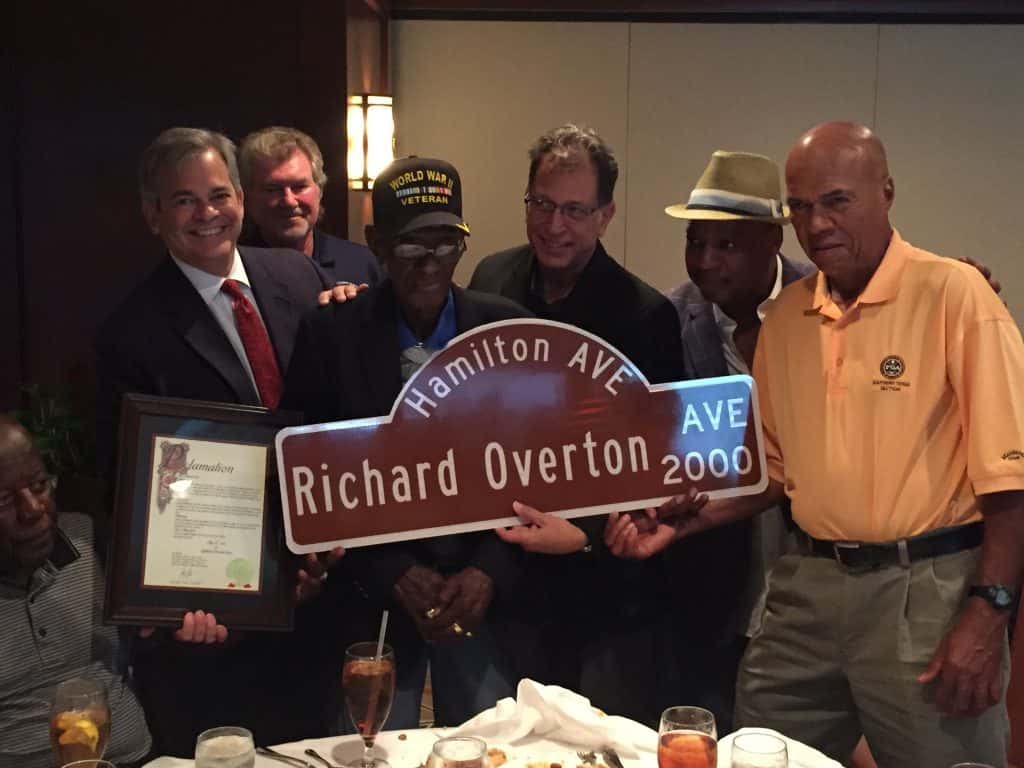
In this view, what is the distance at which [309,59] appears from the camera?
177 inches

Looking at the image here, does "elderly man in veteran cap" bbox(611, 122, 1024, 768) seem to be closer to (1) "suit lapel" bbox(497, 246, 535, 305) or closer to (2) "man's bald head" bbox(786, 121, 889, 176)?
(2) "man's bald head" bbox(786, 121, 889, 176)

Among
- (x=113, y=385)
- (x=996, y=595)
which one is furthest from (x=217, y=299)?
(x=996, y=595)

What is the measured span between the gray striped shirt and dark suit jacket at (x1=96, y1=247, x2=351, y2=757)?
0.13 m

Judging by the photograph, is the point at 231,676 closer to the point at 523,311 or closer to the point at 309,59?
the point at 523,311

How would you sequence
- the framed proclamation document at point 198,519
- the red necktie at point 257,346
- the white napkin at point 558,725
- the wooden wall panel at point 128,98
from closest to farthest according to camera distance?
the white napkin at point 558,725
the framed proclamation document at point 198,519
the red necktie at point 257,346
the wooden wall panel at point 128,98

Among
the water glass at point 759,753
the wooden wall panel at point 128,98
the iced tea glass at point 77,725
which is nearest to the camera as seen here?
the water glass at point 759,753

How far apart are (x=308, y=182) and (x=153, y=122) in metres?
1.59

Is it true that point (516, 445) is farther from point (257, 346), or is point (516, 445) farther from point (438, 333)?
point (257, 346)

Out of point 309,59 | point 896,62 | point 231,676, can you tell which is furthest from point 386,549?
point 896,62

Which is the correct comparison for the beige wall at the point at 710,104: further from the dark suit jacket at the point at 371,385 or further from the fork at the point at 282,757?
the fork at the point at 282,757

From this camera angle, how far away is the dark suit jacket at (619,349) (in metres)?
2.37

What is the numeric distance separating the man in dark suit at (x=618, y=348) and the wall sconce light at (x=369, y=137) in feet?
7.60

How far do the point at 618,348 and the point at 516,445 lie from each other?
0.38 meters

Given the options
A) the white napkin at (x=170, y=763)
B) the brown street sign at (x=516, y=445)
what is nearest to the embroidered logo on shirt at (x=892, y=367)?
the brown street sign at (x=516, y=445)
